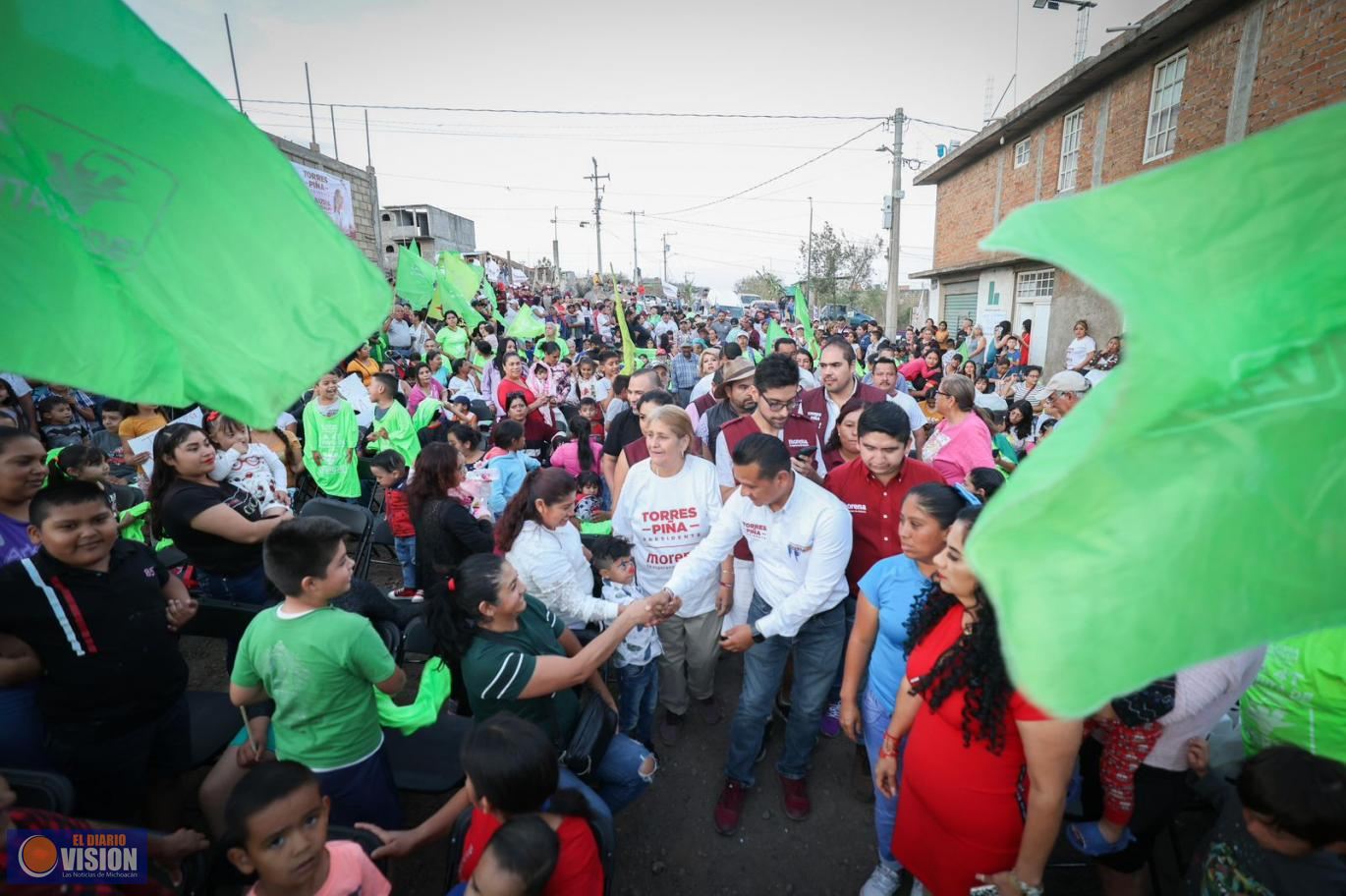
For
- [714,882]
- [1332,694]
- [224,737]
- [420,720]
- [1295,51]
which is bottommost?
[714,882]

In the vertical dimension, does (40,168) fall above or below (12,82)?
below

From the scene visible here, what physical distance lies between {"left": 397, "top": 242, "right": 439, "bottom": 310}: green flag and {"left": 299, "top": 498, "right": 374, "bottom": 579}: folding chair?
7035 millimetres

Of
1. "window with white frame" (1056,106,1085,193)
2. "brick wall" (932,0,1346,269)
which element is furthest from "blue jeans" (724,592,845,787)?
"window with white frame" (1056,106,1085,193)

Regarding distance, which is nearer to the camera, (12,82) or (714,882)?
(12,82)

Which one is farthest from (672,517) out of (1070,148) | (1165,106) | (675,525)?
(1070,148)

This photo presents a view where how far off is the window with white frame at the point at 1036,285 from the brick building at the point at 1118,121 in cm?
3

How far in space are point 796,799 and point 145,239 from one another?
354 centimetres

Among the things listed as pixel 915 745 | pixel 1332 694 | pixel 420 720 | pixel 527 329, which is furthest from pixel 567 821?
pixel 527 329

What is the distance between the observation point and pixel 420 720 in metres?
2.56

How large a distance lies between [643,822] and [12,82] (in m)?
3.64

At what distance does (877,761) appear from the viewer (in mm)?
2730

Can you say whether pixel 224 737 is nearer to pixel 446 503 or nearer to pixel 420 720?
pixel 420 720

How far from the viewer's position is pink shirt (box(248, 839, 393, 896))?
1.89 meters

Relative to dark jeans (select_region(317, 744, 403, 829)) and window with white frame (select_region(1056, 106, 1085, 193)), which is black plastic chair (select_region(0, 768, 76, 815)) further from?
window with white frame (select_region(1056, 106, 1085, 193))
